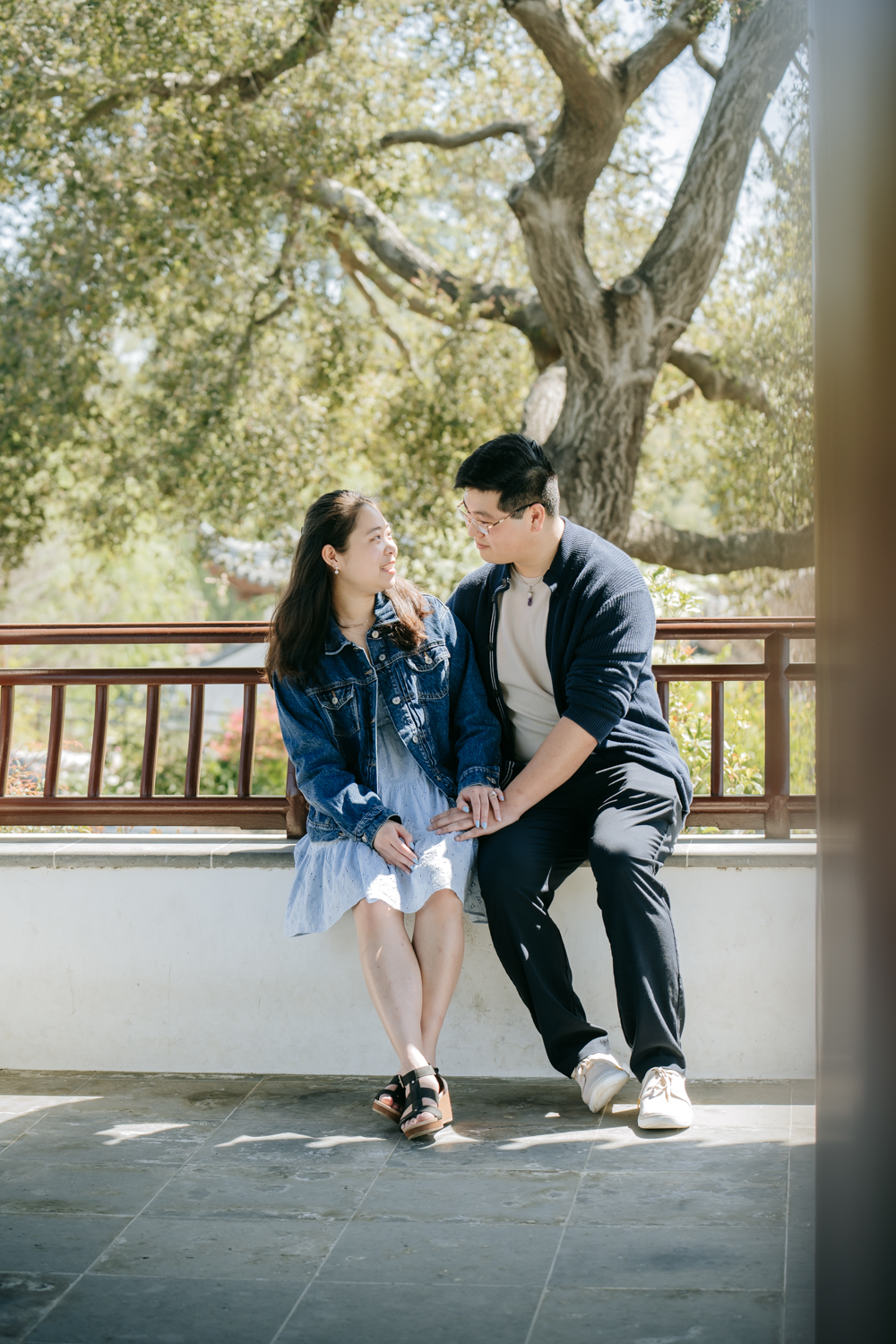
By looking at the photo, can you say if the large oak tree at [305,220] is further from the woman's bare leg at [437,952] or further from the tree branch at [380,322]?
the woman's bare leg at [437,952]

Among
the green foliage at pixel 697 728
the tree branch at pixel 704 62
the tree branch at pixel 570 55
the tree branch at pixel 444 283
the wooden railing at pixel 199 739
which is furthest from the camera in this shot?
the tree branch at pixel 444 283

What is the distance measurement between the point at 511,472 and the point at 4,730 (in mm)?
1742

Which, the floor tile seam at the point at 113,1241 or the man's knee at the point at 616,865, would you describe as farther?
the man's knee at the point at 616,865

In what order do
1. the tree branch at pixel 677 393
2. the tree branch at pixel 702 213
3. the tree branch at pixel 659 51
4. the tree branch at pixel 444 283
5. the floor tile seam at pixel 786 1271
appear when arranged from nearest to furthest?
the floor tile seam at pixel 786 1271 < the tree branch at pixel 659 51 < the tree branch at pixel 702 213 < the tree branch at pixel 677 393 < the tree branch at pixel 444 283

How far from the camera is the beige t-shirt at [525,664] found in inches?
122

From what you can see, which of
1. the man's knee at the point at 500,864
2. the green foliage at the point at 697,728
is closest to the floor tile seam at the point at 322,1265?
the man's knee at the point at 500,864

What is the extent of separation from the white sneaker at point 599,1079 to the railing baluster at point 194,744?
1347 millimetres

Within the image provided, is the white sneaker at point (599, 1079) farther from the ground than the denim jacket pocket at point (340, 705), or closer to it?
closer to it

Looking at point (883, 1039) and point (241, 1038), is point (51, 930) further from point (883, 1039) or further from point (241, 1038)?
point (883, 1039)

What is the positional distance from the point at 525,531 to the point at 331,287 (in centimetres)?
695

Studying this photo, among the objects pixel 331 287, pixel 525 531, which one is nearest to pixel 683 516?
pixel 331 287

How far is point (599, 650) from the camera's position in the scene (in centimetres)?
292

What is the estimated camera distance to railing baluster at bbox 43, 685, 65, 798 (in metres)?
3.57

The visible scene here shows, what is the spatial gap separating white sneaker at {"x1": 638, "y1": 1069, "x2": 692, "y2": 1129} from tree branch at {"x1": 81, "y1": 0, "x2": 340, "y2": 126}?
636 cm
